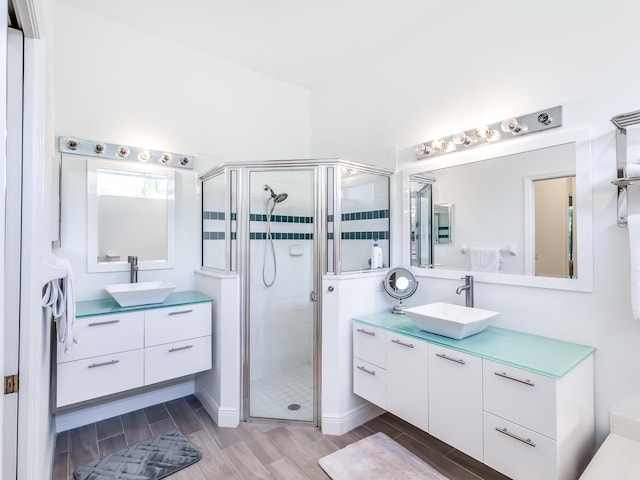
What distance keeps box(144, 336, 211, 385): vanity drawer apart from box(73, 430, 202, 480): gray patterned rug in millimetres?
396

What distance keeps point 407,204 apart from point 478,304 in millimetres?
905

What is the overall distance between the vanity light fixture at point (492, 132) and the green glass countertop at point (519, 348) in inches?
46.8

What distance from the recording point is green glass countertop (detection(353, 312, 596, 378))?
1.51m

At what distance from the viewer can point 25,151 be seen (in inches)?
45.1

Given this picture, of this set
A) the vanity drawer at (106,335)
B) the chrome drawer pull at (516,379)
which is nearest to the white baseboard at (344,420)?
the chrome drawer pull at (516,379)

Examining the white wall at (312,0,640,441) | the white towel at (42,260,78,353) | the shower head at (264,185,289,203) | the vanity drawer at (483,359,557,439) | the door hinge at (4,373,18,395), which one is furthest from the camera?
the shower head at (264,185,289,203)

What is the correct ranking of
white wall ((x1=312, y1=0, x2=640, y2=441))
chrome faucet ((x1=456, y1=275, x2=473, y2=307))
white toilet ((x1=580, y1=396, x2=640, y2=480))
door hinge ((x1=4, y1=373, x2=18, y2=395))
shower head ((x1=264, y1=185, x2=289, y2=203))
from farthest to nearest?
shower head ((x1=264, y1=185, x2=289, y2=203)), chrome faucet ((x1=456, y1=275, x2=473, y2=307)), white wall ((x1=312, y1=0, x2=640, y2=441)), white toilet ((x1=580, y1=396, x2=640, y2=480)), door hinge ((x1=4, y1=373, x2=18, y2=395))

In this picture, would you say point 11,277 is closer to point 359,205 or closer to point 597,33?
point 359,205

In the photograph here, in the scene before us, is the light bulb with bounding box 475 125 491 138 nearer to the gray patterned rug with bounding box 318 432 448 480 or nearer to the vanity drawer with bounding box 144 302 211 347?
the gray patterned rug with bounding box 318 432 448 480

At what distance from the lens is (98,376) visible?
7.01ft

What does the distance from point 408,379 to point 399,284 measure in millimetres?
733

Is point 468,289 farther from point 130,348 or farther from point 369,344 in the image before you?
point 130,348

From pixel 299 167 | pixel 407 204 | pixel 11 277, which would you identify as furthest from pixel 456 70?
pixel 11 277

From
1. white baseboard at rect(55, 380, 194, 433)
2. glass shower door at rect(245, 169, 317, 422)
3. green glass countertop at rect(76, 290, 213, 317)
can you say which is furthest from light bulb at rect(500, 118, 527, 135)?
white baseboard at rect(55, 380, 194, 433)
